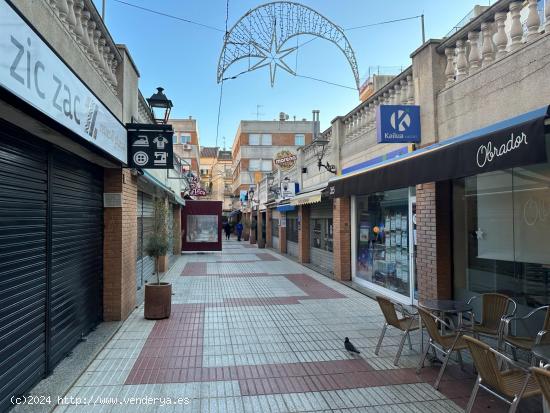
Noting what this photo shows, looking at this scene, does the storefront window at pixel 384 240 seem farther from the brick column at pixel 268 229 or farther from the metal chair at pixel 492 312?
the brick column at pixel 268 229

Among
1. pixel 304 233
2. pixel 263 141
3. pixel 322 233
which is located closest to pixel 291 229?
pixel 304 233

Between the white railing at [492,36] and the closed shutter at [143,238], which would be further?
the closed shutter at [143,238]

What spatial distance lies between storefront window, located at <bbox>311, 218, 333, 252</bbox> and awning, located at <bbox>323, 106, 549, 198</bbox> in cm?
694

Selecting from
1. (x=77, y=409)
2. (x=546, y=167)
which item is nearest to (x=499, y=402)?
(x=546, y=167)

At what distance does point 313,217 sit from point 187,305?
7903 millimetres

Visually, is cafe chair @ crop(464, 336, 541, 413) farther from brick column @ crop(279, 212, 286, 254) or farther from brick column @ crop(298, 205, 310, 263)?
brick column @ crop(279, 212, 286, 254)

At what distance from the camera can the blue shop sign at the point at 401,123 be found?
6578 millimetres

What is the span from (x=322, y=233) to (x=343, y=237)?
3079 mm

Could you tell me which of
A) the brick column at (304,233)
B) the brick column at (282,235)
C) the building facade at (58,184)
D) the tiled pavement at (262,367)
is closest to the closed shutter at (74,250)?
the building facade at (58,184)

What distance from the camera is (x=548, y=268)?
4.95 meters

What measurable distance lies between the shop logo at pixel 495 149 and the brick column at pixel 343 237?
707cm

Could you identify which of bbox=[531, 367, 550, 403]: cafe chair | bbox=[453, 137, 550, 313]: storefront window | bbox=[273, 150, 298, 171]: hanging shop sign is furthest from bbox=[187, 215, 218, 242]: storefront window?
bbox=[531, 367, 550, 403]: cafe chair

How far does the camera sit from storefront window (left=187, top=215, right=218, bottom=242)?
19703 millimetres

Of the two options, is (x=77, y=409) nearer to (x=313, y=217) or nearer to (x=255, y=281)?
(x=255, y=281)
